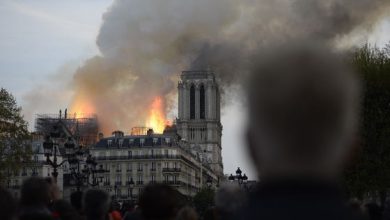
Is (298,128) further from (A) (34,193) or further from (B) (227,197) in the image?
(B) (227,197)

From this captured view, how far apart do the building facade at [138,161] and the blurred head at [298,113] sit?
107 meters

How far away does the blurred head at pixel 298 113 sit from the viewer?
2.56 meters

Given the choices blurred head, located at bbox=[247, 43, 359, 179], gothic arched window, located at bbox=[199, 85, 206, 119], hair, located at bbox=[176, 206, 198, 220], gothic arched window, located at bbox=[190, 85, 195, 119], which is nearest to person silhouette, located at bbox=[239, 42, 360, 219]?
blurred head, located at bbox=[247, 43, 359, 179]

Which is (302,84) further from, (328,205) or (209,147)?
(209,147)

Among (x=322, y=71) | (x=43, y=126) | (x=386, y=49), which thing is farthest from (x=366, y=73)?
(x=43, y=126)

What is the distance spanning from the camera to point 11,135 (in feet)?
203

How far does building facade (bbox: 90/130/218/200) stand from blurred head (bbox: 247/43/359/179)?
10687 cm

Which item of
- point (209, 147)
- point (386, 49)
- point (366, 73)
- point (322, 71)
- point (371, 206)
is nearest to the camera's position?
point (322, 71)

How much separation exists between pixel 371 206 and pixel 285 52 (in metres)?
10.1

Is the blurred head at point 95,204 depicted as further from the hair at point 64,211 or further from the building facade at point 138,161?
the building facade at point 138,161

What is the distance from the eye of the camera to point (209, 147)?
168 m

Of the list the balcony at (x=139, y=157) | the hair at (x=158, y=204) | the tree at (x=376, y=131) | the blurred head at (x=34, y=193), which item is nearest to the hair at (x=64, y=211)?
the blurred head at (x=34, y=193)

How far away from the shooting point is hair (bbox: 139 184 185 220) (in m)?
5.13

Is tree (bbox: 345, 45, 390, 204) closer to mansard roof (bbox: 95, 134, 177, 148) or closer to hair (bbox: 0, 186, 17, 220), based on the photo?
hair (bbox: 0, 186, 17, 220)
